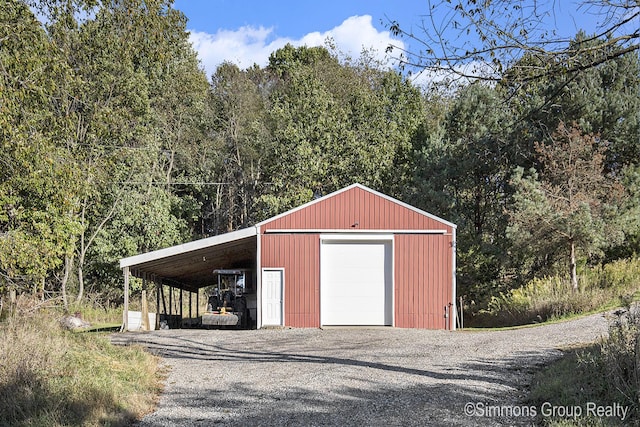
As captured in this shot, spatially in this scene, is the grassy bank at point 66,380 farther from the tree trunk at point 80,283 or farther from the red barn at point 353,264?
the tree trunk at point 80,283

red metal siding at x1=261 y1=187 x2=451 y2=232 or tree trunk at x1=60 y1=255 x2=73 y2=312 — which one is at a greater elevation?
red metal siding at x1=261 y1=187 x2=451 y2=232

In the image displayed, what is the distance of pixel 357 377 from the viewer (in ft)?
28.5

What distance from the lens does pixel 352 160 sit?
29938mm

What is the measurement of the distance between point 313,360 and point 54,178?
19.0 ft

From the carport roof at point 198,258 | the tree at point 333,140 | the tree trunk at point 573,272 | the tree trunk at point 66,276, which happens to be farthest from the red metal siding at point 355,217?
the tree trunk at point 66,276

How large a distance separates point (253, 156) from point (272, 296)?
55.3ft

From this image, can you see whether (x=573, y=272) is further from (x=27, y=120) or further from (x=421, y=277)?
(x=27, y=120)

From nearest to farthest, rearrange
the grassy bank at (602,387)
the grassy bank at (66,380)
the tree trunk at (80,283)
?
the grassy bank at (602,387)
the grassy bank at (66,380)
the tree trunk at (80,283)

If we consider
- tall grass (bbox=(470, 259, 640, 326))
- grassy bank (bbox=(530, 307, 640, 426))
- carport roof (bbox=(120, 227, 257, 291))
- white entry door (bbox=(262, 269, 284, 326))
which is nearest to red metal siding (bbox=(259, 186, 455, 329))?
white entry door (bbox=(262, 269, 284, 326))

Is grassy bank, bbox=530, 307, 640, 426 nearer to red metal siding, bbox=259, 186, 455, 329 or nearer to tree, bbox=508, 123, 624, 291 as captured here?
red metal siding, bbox=259, 186, 455, 329

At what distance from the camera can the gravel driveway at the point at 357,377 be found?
682 centimetres

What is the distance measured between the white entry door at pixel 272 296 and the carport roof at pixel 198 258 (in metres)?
Result: 1.15

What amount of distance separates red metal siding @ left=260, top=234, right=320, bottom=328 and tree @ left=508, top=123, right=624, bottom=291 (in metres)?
6.94

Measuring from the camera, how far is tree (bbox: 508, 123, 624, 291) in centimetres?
1966
